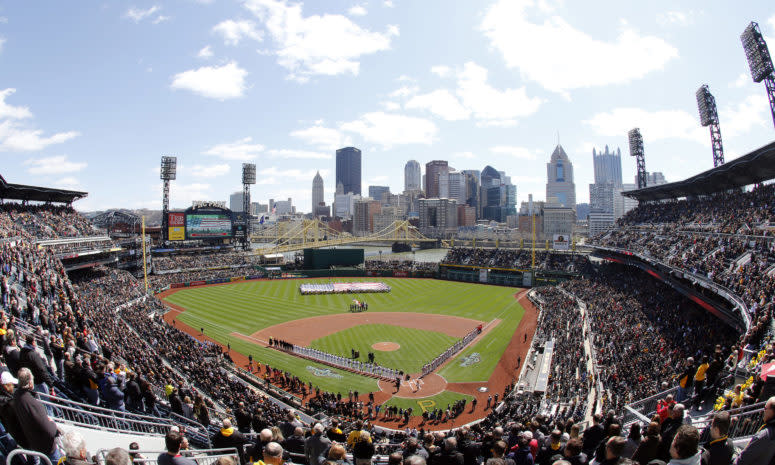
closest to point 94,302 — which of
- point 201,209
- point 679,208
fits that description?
point 201,209

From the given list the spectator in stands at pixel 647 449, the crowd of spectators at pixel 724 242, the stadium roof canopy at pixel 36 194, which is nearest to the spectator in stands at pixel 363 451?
the spectator in stands at pixel 647 449

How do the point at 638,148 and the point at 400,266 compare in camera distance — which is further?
the point at 400,266

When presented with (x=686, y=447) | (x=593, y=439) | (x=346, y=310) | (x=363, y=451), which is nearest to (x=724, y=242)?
(x=593, y=439)

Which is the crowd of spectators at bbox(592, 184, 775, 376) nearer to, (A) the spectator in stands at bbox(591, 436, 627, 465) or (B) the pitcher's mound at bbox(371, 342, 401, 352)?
(A) the spectator in stands at bbox(591, 436, 627, 465)

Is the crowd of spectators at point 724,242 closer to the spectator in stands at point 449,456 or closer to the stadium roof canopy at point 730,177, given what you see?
the stadium roof canopy at point 730,177

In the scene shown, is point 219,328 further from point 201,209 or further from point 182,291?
point 201,209

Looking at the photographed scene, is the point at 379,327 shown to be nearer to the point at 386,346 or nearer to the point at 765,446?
the point at 386,346
